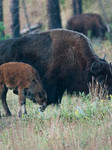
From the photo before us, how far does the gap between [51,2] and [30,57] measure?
6.91m

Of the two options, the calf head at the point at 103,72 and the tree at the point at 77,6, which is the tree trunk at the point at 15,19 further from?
the calf head at the point at 103,72

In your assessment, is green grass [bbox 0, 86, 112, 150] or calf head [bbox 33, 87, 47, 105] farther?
calf head [bbox 33, 87, 47, 105]

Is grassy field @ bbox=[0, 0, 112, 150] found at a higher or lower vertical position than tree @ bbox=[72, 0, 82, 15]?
lower

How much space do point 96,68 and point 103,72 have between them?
228mm

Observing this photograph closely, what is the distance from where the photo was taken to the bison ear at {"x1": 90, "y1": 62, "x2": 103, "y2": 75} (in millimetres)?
6688

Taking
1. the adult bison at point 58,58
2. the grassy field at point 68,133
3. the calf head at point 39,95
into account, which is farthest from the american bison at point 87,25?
the grassy field at point 68,133

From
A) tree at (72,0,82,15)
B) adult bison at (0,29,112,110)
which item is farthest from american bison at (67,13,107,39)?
adult bison at (0,29,112,110)

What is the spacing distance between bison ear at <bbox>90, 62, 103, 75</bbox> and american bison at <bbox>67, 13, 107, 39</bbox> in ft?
33.0

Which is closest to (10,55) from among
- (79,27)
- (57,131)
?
(57,131)

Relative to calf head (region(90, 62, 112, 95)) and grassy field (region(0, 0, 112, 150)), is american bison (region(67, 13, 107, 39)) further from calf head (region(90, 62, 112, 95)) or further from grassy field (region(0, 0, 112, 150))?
grassy field (region(0, 0, 112, 150))

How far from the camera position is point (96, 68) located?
673cm

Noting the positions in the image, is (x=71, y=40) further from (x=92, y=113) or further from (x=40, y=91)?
(x=92, y=113)

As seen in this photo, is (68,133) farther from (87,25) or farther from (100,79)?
(87,25)

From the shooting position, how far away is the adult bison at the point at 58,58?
6.74 metres
